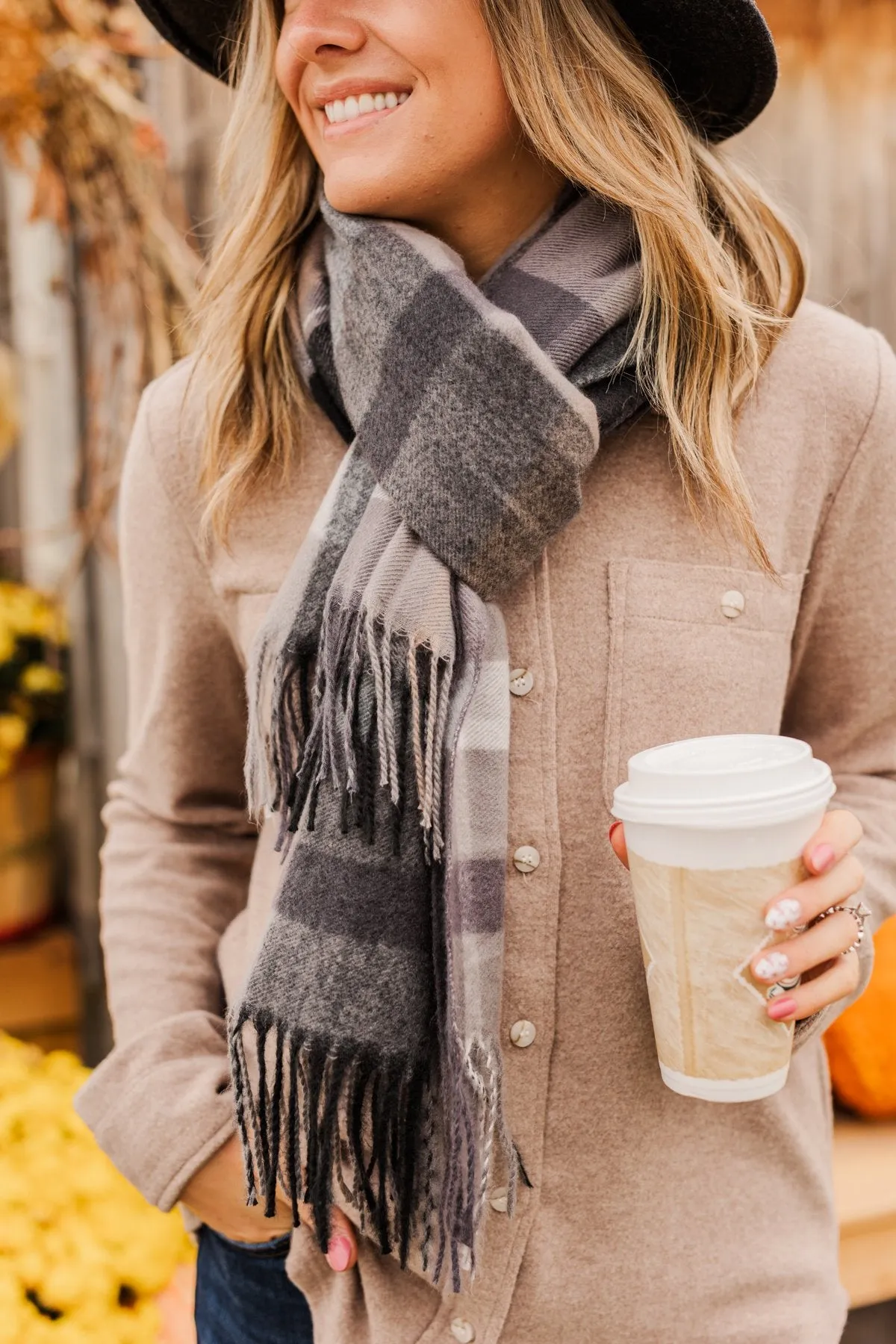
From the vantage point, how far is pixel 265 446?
1.21 metres

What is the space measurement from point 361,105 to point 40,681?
2.02 metres

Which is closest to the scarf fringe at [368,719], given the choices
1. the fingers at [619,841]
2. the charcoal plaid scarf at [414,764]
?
the charcoal plaid scarf at [414,764]

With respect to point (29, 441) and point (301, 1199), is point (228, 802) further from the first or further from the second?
point (29, 441)

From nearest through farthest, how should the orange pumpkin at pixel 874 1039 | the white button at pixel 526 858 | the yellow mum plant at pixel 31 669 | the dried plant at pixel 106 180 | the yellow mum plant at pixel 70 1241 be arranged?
the white button at pixel 526 858
the yellow mum plant at pixel 70 1241
the orange pumpkin at pixel 874 1039
the dried plant at pixel 106 180
the yellow mum plant at pixel 31 669

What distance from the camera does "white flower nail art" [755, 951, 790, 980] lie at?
0.86 meters

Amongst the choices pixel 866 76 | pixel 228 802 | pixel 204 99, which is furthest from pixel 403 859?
pixel 866 76

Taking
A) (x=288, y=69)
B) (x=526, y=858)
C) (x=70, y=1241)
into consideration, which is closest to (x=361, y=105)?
(x=288, y=69)

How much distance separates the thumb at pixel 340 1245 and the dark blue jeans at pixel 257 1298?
0.11m

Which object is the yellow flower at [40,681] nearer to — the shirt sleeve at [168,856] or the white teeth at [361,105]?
the shirt sleeve at [168,856]

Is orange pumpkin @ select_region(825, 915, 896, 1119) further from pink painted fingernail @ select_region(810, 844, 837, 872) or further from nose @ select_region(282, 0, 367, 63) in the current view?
nose @ select_region(282, 0, 367, 63)

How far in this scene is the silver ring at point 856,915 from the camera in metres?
0.95

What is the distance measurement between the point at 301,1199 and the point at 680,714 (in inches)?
22.5

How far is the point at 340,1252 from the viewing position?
3.57ft

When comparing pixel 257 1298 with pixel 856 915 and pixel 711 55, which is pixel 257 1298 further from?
pixel 711 55
